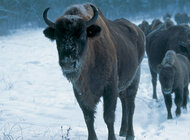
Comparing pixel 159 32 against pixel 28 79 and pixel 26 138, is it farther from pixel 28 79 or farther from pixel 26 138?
pixel 26 138

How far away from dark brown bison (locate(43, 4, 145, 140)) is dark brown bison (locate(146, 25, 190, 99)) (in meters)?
3.50

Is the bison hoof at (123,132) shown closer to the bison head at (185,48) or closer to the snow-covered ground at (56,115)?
the snow-covered ground at (56,115)

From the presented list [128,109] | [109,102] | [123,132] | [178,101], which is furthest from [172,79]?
[109,102]

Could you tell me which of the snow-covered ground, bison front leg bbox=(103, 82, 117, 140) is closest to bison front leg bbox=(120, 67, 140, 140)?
the snow-covered ground

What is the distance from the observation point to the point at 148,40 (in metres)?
10.0

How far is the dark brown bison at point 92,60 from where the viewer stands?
3.42 metres

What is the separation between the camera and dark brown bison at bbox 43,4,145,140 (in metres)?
3.42

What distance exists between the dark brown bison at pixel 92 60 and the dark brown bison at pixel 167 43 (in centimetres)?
350

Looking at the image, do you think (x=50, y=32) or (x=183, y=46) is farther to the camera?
(x=183, y=46)

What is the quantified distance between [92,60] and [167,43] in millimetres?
5647

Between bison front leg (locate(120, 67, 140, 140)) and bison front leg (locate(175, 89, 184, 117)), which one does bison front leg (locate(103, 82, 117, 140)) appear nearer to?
bison front leg (locate(120, 67, 140, 140))

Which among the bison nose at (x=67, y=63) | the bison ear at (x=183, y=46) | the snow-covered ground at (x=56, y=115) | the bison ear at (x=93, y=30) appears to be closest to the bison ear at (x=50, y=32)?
the bison ear at (x=93, y=30)

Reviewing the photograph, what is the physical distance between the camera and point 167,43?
8992 millimetres

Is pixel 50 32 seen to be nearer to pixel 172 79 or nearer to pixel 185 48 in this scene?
pixel 172 79
